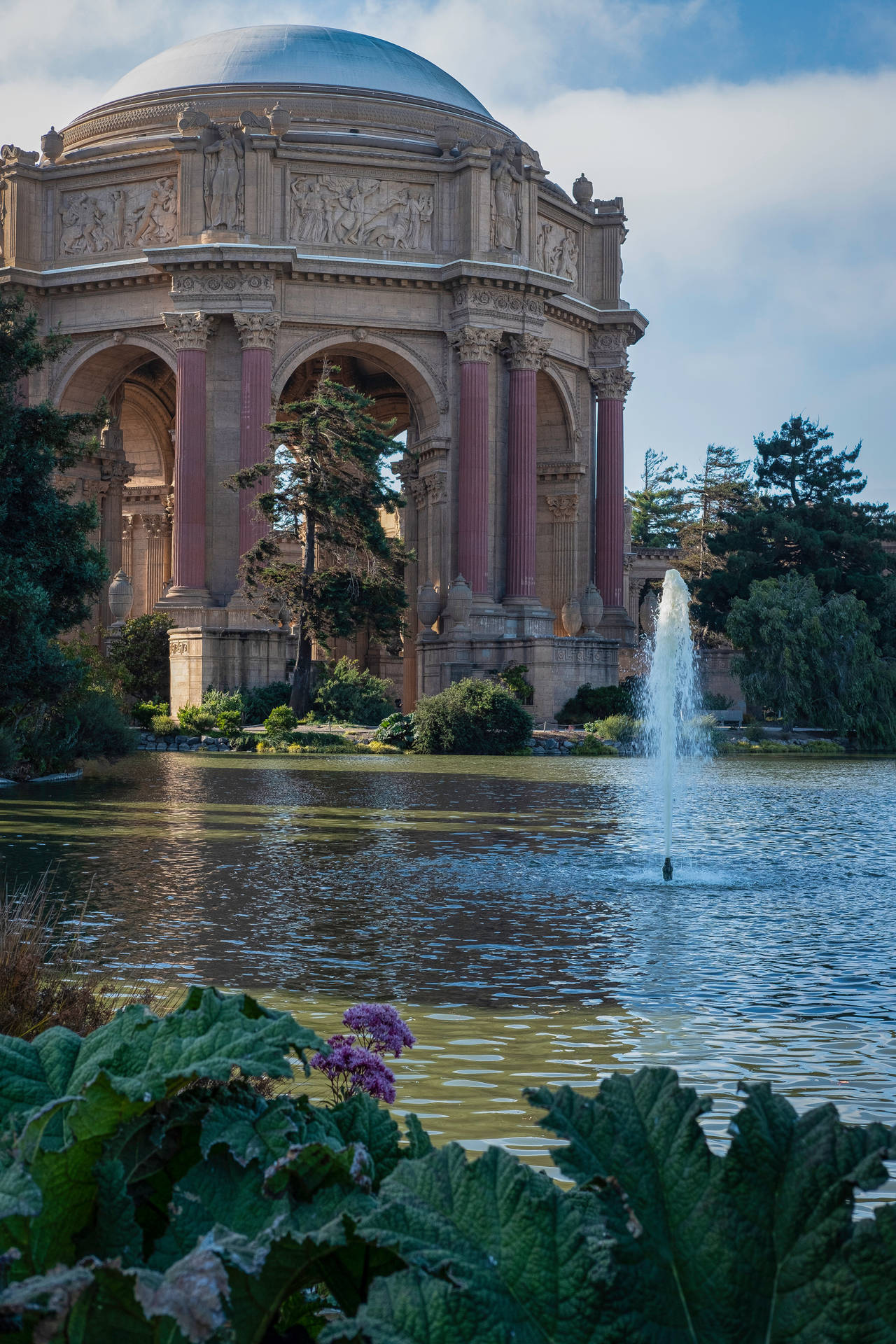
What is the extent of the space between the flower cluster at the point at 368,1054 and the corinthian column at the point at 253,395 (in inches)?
1656

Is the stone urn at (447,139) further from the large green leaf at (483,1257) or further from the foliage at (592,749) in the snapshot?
the large green leaf at (483,1257)

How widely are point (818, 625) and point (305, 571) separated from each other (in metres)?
15.0

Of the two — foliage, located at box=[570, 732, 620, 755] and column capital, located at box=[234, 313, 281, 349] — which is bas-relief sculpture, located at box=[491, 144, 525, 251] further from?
foliage, located at box=[570, 732, 620, 755]

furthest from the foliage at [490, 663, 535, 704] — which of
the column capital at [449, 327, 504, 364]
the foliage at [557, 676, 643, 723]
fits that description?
the column capital at [449, 327, 504, 364]

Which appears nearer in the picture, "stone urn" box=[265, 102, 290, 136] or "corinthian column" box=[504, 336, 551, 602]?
"stone urn" box=[265, 102, 290, 136]

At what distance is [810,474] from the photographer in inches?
2292

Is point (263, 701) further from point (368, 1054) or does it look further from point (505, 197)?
point (368, 1054)

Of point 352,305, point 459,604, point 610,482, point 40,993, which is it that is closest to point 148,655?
point 459,604

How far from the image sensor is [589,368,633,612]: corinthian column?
53.7 metres

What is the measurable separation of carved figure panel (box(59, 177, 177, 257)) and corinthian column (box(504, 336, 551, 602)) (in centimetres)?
1254

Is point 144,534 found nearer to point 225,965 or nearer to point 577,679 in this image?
point 577,679

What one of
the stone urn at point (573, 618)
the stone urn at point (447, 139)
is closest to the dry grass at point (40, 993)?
the stone urn at point (573, 618)

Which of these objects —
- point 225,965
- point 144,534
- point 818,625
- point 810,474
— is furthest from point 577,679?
point 225,965

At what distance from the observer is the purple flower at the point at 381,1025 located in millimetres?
3506
